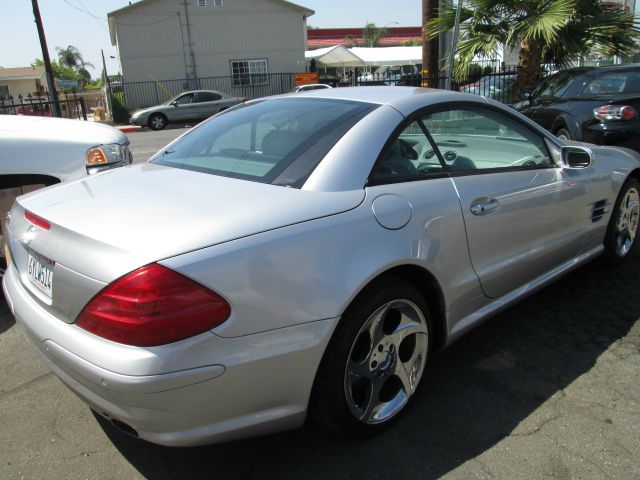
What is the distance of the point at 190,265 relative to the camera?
182 centimetres

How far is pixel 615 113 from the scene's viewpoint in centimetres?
704

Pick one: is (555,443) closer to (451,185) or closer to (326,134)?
(451,185)

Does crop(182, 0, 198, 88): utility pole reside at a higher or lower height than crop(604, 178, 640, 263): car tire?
higher


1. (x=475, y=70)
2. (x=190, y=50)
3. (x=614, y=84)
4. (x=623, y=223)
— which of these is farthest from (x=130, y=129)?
(x=623, y=223)

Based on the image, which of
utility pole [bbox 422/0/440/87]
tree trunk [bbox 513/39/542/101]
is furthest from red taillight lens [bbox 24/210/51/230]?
tree trunk [bbox 513/39/542/101]

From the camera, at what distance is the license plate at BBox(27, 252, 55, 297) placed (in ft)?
6.99

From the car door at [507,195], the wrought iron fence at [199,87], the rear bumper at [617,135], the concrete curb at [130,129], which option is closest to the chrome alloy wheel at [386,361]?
the car door at [507,195]

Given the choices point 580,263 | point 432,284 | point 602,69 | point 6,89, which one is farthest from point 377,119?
point 6,89

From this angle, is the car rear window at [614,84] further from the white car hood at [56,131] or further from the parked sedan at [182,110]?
the parked sedan at [182,110]

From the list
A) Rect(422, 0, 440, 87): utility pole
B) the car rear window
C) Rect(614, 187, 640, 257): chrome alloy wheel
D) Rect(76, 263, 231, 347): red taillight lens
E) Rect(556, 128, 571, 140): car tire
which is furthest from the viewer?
Rect(422, 0, 440, 87): utility pole

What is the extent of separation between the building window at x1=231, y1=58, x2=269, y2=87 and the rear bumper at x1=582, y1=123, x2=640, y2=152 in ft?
84.2

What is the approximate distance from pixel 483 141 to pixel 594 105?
464 cm

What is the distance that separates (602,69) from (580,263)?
5400mm

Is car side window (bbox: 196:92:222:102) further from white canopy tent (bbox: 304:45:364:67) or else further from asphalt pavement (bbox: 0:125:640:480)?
asphalt pavement (bbox: 0:125:640:480)
